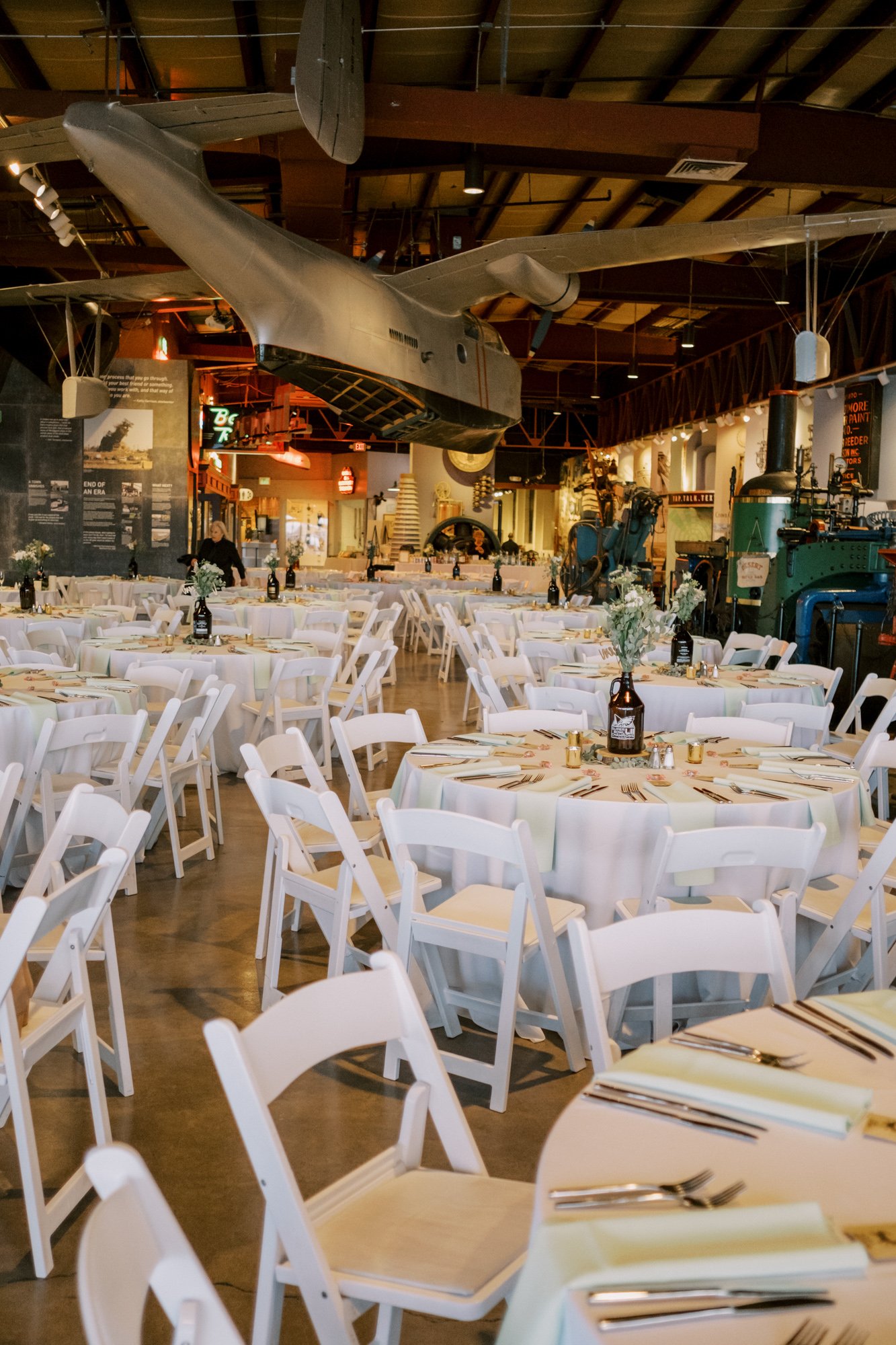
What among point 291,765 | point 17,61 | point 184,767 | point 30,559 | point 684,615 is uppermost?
point 17,61

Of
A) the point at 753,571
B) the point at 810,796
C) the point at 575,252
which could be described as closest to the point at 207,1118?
the point at 810,796

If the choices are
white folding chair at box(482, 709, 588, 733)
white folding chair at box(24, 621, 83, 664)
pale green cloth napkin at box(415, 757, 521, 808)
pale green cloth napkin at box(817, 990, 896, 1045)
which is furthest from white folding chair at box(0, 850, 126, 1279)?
white folding chair at box(24, 621, 83, 664)

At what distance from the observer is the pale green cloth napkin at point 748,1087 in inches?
56.4

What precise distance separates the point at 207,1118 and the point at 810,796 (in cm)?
193

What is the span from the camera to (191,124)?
7.02 meters

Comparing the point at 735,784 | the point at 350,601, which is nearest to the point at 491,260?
the point at 350,601

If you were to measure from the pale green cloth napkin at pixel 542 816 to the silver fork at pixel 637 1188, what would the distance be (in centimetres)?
203

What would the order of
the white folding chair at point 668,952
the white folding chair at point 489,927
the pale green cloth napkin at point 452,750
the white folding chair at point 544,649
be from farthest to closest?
the white folding chair at point 544,649, the pale green cloth napkin at point 452,750, the white folding chair at point 489,927, the white folding chair at point 668,952

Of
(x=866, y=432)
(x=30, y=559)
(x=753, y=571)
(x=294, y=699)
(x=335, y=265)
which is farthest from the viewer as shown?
(x=866, y=432)

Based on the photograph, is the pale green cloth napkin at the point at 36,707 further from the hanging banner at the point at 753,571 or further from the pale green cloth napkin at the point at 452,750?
the hanging banner at the point at 753,571

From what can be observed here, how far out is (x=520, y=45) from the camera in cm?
891

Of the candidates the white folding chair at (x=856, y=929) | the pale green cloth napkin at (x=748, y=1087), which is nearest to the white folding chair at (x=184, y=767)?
the white folding chair at (x=856, y=929)

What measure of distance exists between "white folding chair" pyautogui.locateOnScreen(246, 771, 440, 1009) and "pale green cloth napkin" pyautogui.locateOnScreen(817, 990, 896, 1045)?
1.45 meters

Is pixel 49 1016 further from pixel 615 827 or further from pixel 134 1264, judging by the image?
pixel 615 827
